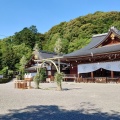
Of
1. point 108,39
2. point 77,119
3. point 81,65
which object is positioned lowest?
point 77,119

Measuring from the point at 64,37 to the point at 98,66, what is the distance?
34411mm

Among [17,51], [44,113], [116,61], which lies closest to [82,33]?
[17,51]

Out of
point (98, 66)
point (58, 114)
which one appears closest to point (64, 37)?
point (98, 66)

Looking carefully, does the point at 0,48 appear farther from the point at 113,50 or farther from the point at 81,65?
the point at 113,50

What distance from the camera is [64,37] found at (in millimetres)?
57625

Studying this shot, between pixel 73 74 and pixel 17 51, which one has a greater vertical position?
pixel 17 51

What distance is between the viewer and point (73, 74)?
2686 cm

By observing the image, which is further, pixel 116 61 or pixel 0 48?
pixel 0 48

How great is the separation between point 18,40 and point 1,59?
24306mm

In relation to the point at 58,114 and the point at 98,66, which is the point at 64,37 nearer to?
the point at 98,66

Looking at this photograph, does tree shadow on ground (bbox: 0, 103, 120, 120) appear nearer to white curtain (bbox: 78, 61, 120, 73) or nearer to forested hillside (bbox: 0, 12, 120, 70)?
white curtain (bbox: 78, 61, 120, 73)

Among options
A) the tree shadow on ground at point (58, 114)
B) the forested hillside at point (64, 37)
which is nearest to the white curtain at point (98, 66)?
the tree shadow on ground at point (58, 114)

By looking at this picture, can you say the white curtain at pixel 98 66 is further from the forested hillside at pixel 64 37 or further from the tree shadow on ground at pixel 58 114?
the forested hillside at pixel 64 37

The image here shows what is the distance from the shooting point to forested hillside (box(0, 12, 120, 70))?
4684 cm
